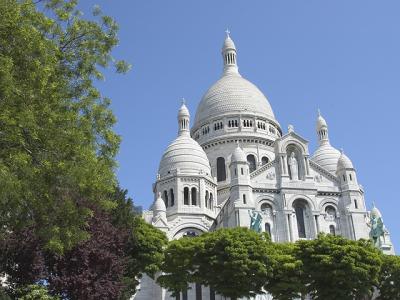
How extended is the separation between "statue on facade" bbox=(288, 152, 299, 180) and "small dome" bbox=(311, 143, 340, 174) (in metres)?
12.7

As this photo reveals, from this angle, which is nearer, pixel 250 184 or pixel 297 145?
pixel 250 184

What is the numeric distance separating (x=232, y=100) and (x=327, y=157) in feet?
53.2

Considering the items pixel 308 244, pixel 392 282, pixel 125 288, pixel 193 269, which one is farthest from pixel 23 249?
pixel 392 282

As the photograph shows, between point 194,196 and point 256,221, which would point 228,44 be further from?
point 256,221

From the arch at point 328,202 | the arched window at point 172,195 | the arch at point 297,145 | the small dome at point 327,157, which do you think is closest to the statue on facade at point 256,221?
the arch at point 328,202

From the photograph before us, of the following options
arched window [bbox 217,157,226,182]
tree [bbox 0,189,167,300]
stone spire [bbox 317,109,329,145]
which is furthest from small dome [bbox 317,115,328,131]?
tree [bbox 0,189,167,300]

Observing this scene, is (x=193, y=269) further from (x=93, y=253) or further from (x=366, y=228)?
(x=366, y=228)

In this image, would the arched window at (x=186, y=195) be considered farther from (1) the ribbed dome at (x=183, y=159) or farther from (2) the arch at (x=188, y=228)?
(2) the arch at (x=188, y=228)

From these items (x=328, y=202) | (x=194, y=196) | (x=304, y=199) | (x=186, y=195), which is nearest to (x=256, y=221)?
(x=304, y=199)

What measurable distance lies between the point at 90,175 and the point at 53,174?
134cm

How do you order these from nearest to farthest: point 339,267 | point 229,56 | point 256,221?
point 339,267 < point 256,221 < point 229,56

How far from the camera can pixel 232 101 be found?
255 feet

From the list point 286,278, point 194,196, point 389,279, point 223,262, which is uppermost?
point 194,196

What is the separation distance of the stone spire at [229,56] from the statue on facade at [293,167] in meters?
32.5
